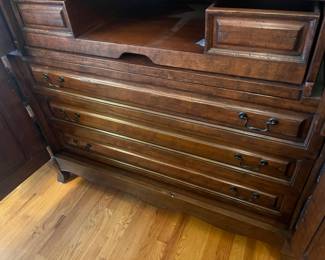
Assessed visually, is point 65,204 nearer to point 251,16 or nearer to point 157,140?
point 157,140

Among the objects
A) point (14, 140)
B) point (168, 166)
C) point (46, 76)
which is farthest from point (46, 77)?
point (168, 166)

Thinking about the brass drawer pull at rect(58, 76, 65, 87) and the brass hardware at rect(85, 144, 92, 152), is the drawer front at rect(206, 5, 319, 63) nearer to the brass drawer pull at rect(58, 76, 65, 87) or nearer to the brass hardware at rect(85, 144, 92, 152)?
the brass drawer pull at rect(58, 76, 65, 87)

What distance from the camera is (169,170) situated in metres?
1.13

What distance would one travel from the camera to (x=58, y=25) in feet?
2.96

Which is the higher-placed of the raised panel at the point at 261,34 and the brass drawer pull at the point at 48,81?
the raised panel at the point at 261,34

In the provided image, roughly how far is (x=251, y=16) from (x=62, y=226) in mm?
1252

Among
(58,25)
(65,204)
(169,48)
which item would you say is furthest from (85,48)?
(65,204)

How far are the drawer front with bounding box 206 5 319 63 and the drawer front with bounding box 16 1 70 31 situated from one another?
0.51 m

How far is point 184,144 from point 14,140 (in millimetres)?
816

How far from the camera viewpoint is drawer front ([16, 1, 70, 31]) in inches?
34.1

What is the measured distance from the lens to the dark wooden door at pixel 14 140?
1153 mm

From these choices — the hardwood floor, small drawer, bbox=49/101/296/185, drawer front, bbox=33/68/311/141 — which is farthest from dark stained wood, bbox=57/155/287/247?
drawer front, bbox=33/68/311/141

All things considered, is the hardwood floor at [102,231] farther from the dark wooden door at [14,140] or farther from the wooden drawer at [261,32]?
the wooden drawer at [261,32]

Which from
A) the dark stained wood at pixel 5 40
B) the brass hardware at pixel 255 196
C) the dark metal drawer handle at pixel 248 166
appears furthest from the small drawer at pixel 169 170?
the dark stained wood at pixel 5 40
